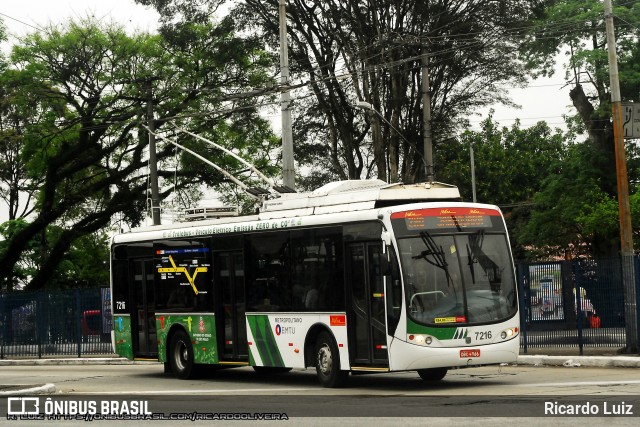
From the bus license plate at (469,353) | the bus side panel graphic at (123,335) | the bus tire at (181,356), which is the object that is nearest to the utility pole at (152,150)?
the bus side panel graphic at (123,335)

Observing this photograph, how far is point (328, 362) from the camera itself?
18391 mm

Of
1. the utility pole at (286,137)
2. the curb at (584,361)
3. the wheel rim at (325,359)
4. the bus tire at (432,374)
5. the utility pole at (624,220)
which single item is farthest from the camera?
the utility pole at (286,137)

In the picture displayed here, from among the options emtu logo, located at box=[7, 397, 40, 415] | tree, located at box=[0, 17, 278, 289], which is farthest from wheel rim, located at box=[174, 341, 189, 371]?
tree, located at box=[0, 17, 278, 289]

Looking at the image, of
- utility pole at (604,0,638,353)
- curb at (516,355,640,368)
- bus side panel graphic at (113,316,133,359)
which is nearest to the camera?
curb at (516,355,640,368)

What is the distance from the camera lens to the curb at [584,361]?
20.9 meters

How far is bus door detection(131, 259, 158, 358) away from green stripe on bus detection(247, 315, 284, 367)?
12.2 ft

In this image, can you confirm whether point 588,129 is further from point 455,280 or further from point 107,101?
point 455,280

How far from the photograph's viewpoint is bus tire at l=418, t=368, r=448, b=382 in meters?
18.9

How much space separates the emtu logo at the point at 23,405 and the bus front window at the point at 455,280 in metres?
5.54

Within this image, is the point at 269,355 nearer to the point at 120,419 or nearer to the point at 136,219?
the point at 120,419

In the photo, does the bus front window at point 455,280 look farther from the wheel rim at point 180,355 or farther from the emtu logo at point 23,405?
the wheel rim at point 180,355

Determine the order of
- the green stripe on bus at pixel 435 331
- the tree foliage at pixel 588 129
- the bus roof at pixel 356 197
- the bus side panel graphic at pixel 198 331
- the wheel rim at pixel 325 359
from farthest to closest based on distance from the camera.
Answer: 1. the tree foliage at pixel 588 129
2. the bus side panel graphic at pixel 198 331
3. the wheel rim at pixel 325 359
4. the bus roof at pixel 356 197
5. the green stripe on bus at pixel 435 331

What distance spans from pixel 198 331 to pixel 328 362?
13.7 ft

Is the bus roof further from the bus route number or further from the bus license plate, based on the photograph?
the bus license plate
